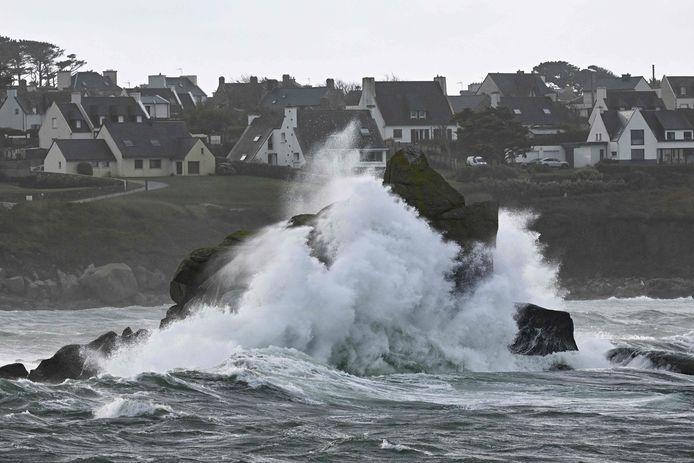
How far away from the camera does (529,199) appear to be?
8394cm

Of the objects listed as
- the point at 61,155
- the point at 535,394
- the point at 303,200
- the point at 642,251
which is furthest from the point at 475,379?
the point at 61,155

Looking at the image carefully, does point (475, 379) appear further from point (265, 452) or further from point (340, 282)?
point (265, 452)

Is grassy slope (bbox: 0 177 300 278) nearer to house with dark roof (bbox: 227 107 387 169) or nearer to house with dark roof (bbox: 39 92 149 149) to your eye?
house with dark roof (bbox: 227 107 387 169)

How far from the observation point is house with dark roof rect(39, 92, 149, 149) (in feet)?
337

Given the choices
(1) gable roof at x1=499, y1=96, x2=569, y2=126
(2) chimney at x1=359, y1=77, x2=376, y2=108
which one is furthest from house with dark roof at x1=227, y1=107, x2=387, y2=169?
(1) gable roof at x1=499, y1=96, x2=569, y2=126

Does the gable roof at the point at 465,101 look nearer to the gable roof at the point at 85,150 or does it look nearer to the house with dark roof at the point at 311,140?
the house with dark roof at the point at 311,140

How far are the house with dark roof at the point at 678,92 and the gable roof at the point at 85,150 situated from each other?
50267 millimetres

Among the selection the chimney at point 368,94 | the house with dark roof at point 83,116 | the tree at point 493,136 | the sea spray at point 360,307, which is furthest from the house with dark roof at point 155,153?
A: the sea spray at point 360,307

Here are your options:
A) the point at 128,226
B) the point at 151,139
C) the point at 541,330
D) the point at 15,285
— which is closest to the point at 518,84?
the point at 151,139

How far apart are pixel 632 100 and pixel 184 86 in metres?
48.4

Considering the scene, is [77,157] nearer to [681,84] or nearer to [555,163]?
[555,163]

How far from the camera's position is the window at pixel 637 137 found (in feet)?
334

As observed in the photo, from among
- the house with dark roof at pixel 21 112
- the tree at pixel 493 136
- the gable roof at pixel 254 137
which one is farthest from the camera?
the house with dark roof at pixel 21 112

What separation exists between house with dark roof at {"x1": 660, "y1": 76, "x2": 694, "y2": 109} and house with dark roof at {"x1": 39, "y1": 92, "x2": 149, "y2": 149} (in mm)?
42800
